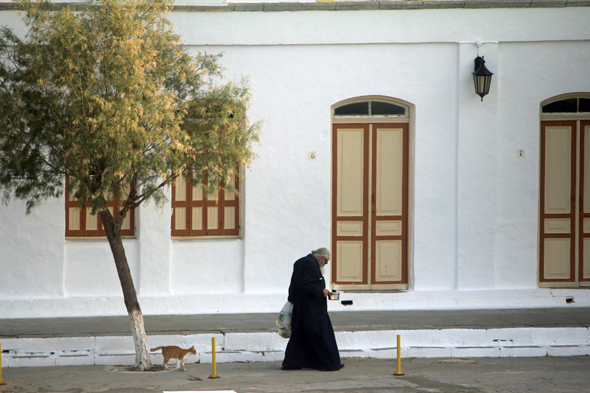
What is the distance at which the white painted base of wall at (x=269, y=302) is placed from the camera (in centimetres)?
1198

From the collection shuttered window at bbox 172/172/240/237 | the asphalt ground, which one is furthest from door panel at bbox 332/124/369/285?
the asphalt ground

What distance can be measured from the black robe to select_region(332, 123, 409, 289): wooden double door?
129 inches

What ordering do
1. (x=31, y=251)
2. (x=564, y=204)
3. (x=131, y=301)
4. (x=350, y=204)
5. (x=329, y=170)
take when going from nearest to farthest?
1. (x=131, y=301)
2. (x=31, y=251)
3. (x=329, y=170)
4. (x=350, y=204)
5. (x=564, y=204)

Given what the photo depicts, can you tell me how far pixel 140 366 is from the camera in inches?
377

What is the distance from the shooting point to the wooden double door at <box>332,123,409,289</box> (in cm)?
1284

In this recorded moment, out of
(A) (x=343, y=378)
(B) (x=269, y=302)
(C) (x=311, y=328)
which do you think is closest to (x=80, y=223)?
(B) (x=269, y=302)

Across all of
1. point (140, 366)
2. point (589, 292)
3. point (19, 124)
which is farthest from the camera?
point (589, 292)

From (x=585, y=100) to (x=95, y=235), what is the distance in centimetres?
A: 890

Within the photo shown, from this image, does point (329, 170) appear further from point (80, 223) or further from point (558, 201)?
point (80, 223)

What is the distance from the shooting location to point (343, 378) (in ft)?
29.8

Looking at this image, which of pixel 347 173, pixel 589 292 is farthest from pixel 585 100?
pixel 347 173

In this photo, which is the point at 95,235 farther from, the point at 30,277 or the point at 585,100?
the point at 585,100

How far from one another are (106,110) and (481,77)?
671cm

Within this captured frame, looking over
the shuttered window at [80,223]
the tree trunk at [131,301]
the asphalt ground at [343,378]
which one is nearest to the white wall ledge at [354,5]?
the shuttered window at [80,223]
